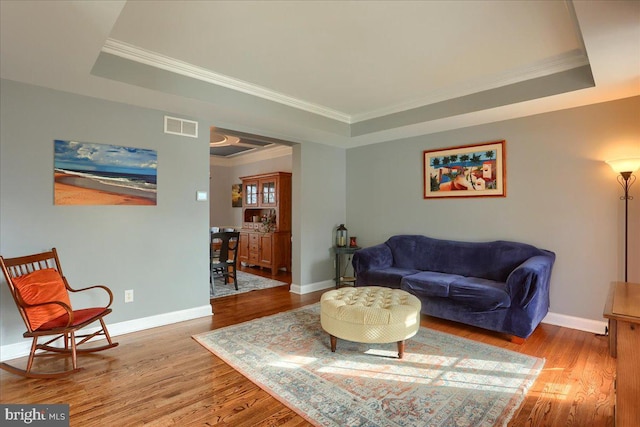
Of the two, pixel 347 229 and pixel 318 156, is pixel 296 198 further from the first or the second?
pixel 347 229

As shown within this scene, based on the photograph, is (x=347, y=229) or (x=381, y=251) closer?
(x=381, y=251)

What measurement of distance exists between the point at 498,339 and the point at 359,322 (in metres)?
1.54

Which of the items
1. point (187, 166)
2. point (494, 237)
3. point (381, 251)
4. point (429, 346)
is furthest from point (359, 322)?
point (187, 166)

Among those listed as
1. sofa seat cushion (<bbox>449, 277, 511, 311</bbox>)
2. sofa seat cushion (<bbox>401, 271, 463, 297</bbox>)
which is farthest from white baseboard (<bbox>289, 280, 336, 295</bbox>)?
sofa seat cushion (<bbox>449, 277, 511, 311</bbox>)

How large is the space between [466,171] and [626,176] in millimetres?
1527

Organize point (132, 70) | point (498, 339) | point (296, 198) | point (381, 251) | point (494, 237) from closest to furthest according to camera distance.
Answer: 1. point (132, 70)
2. point (498, 339)
3. point (494, 237)
4. point (381, 251)
5. point (296, 198)

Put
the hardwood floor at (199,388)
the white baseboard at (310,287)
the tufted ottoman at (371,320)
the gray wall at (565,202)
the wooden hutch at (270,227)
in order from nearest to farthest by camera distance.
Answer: the hardwood floor at (199,388) → the tufted ottoman at (371,320) → the gray wall at (565,202) → the white baseboard at (310,287) → the wooden hutch at (270,227)

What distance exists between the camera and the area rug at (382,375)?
6.51 ft

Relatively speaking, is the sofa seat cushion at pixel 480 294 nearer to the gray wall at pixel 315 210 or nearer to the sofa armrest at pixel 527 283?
the sofa armrest at pixel 527 283

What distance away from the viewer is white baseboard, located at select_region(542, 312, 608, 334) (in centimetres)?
326

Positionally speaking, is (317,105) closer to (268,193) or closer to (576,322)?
(268,193)

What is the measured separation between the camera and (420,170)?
15.2 feet

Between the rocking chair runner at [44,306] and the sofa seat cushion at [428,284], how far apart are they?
297 centimetres

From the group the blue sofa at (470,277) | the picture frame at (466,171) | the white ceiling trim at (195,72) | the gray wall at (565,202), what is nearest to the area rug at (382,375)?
the blue sofa at (470,277)
